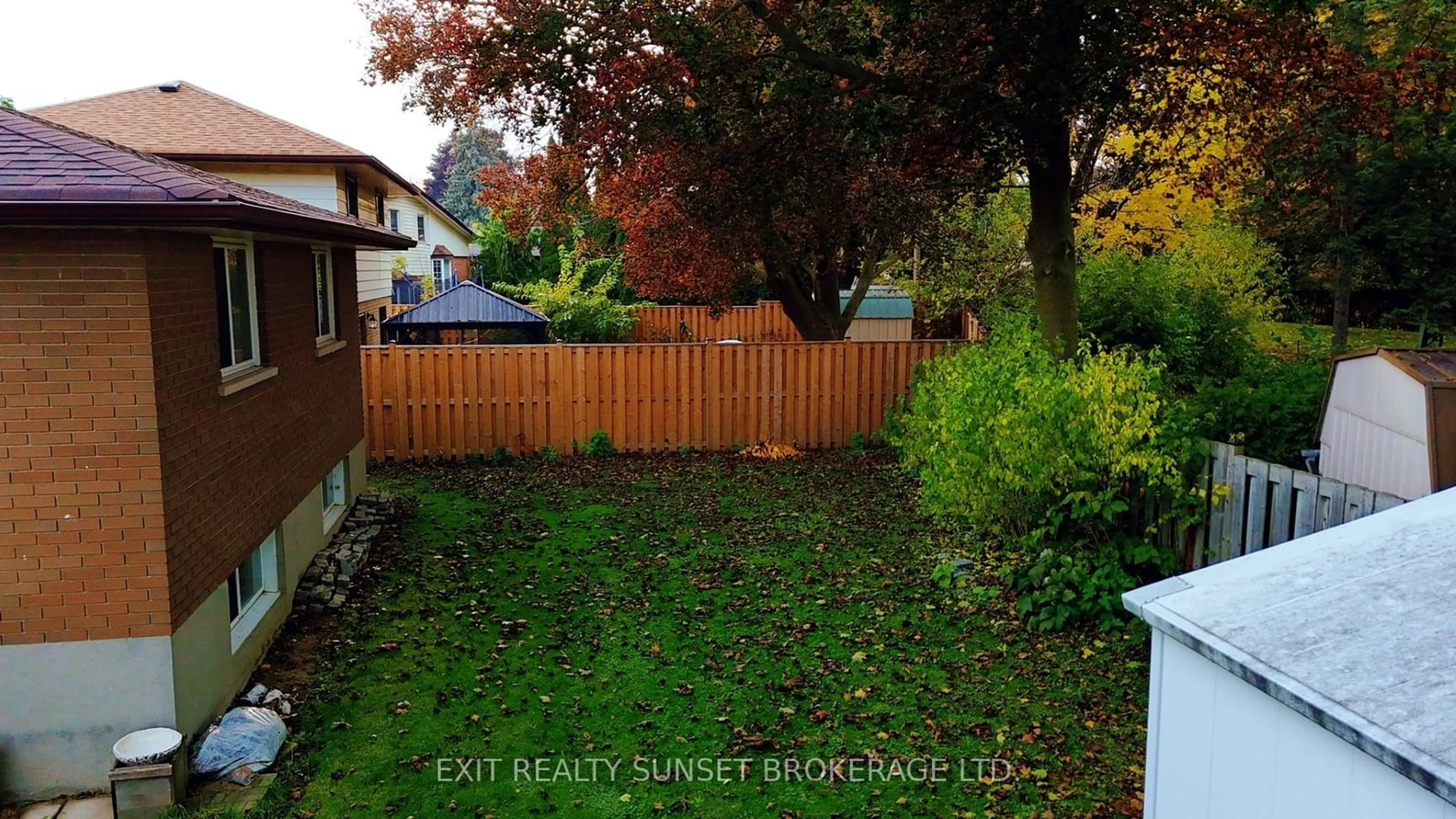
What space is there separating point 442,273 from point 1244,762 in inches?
1776

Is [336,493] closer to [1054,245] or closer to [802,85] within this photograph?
[802,85]

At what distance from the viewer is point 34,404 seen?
519 cm

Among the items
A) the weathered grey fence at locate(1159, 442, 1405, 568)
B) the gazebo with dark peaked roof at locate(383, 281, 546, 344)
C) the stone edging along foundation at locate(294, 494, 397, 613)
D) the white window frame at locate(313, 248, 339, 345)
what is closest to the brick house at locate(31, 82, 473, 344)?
the gazebo with dark peaked roof at locate(383, 281, 546, 344)

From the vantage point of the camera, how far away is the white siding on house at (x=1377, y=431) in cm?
589

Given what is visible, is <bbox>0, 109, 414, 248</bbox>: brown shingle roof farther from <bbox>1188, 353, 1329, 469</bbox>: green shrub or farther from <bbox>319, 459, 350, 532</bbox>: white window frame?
<bbox>1188, 353, 1329, 469</bbox>: green shrub

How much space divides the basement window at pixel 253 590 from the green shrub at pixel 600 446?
6989 millimetres

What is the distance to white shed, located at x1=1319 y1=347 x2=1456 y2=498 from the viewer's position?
572cm

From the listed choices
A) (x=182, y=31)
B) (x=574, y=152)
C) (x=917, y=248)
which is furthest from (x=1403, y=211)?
(x=182, y=31)

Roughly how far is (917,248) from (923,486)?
8.87 metres

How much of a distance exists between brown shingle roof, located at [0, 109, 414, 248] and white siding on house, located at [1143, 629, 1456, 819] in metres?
4.85

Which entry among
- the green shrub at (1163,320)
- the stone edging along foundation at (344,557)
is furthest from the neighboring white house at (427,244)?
the green shrub at (1163,320)

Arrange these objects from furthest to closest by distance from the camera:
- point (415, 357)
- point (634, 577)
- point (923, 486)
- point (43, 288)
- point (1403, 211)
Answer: point (1403, 211), point (415, 357), point (923, 486), point (634, 577), point (43, 288)

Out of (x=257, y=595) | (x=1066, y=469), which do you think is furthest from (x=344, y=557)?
(x=1066, y=469)

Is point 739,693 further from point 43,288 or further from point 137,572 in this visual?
point 43,288
